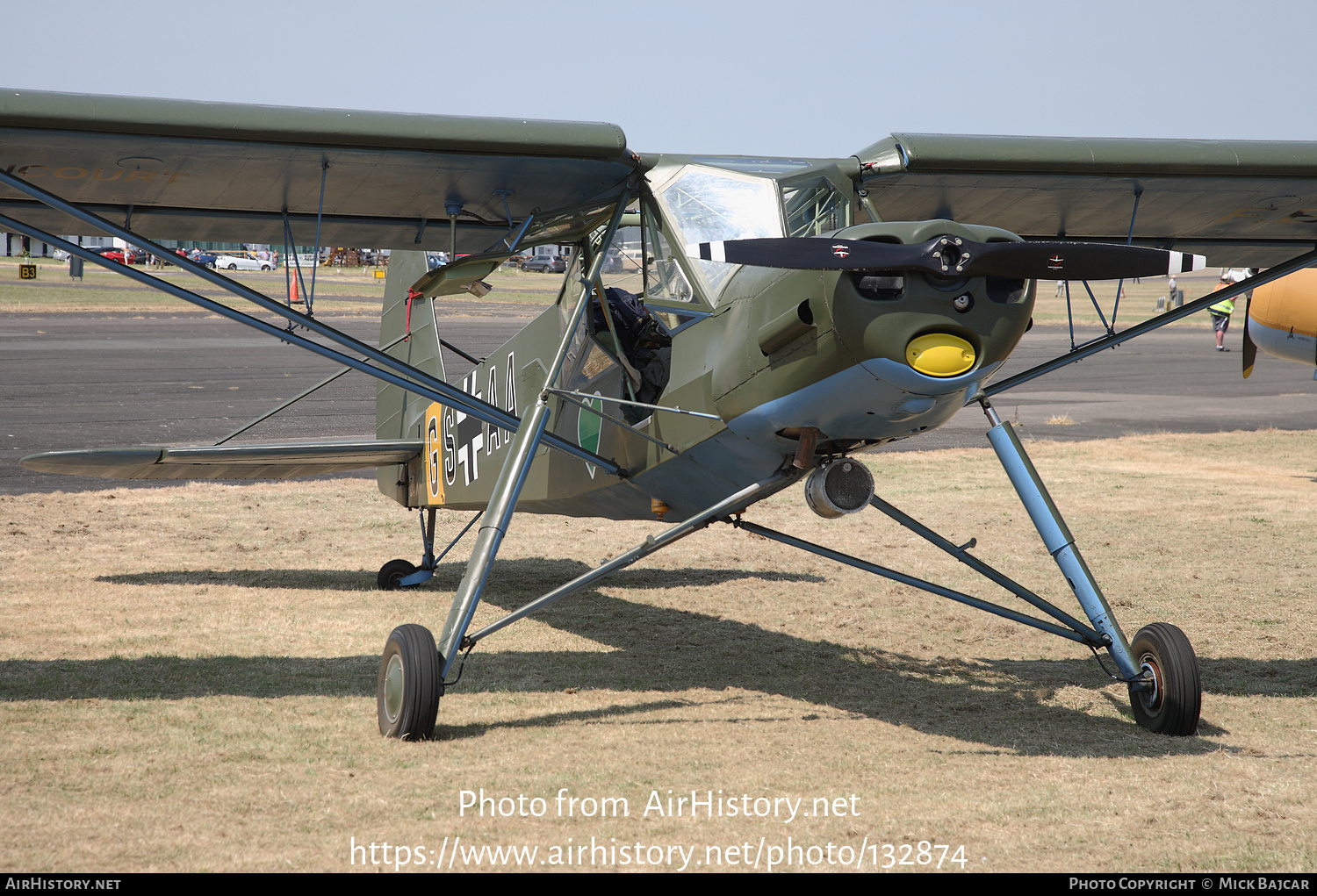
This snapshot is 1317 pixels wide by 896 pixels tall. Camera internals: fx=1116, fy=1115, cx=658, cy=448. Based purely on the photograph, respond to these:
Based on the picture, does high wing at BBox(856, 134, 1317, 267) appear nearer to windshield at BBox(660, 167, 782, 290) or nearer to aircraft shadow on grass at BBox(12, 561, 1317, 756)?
windshield at BBox(660, 167, 782, 290)

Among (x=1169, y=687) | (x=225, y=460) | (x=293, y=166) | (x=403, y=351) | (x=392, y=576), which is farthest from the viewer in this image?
(x=403, y=351)

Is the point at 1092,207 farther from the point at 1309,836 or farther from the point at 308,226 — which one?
the point at 308,226

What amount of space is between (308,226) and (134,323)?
3292 cm

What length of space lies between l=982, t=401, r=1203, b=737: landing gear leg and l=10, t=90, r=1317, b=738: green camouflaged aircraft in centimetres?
1

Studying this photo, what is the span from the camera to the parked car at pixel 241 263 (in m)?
61.2

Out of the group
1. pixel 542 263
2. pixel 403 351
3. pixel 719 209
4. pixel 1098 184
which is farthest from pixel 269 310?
pixel 542 263

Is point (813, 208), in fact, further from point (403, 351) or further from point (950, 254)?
point (403, 351)

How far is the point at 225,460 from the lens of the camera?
29.9 ft

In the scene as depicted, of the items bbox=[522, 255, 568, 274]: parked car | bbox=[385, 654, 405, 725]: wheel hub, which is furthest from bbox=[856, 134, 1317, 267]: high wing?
bbox=[522, 255, 568, 274]: parked car

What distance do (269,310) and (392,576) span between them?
12.7 ft

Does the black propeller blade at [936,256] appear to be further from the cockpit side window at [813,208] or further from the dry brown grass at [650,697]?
the dry brown grass at [650,697]

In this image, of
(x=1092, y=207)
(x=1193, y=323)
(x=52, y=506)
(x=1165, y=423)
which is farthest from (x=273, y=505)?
(x=1193, y=323)

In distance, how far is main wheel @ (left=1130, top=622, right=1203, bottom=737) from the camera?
552 cm

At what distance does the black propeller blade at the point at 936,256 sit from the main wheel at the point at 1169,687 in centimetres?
208
